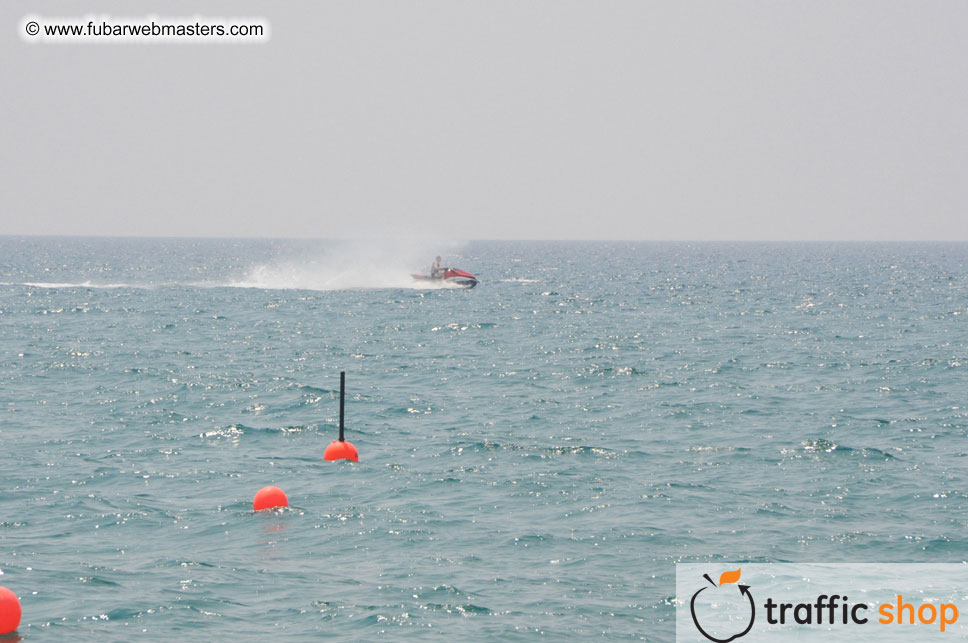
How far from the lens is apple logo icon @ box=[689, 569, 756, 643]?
14859 mm

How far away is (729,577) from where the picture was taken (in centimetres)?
1675

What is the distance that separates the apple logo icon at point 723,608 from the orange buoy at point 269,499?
8.40m

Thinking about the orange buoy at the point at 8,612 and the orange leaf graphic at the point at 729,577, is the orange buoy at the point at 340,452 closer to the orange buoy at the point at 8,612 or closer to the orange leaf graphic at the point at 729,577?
the orange leaf graphic at the point at 729,577

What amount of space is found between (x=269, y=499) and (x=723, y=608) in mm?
9164

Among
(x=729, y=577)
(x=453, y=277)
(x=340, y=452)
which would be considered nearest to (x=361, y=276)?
(x=453, y=277)

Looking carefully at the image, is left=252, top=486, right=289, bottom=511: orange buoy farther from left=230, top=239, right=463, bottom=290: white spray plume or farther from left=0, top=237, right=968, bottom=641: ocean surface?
left=230, top=239, right=463, bottom=290: white spray plume

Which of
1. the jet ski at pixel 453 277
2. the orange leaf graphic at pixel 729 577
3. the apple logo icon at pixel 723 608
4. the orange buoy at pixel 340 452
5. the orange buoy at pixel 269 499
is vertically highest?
the jet ski at pixel 453 277

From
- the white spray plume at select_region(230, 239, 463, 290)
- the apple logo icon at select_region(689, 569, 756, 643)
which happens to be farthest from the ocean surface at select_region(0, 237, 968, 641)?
the white spray plume at select_region(230, 239, 463, 290)

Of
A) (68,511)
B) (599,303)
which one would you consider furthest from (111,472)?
(599,303)

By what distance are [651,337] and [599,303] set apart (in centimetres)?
2366

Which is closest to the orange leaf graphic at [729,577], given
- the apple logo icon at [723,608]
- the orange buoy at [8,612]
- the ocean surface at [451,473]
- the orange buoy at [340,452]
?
the apple logo icon at [723,608]

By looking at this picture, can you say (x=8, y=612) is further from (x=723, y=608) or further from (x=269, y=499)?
(x=723, y=608)

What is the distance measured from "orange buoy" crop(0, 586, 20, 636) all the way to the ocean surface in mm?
209

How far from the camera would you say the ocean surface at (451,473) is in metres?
15.9
